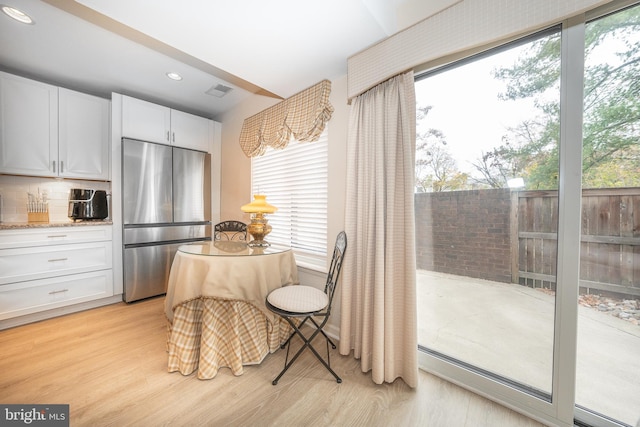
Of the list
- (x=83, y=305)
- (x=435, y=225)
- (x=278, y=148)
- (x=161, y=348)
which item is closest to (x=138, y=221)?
(x=83, y=305)

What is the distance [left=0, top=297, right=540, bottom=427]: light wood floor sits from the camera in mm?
1402

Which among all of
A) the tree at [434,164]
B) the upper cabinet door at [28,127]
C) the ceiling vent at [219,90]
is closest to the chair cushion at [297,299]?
the tree at [434,164]

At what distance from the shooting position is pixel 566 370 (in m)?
1.29

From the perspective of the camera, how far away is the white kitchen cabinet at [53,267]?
7.77 ft

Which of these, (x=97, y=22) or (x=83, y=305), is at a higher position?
(x=97, y=22)

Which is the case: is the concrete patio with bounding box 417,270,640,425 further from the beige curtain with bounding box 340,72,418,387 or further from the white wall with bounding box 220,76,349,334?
the white wall with bounding box 220,76,349,334

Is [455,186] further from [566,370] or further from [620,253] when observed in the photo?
[566,370]

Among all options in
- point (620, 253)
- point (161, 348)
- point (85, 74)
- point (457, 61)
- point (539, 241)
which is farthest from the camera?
point (85, 74)

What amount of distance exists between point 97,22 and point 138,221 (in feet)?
6.71

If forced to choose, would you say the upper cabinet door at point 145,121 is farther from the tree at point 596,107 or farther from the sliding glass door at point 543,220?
the tree at point 596,107

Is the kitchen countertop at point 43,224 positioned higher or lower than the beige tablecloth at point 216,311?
higher

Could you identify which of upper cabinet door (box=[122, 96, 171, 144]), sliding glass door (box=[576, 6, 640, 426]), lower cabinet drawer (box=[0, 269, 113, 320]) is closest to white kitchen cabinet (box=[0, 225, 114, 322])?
lower cabinet drawer (box=[0, 269, 113, 320])

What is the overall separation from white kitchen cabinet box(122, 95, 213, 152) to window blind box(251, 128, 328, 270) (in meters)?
1.18

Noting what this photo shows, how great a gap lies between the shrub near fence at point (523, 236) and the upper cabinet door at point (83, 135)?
150 inches
